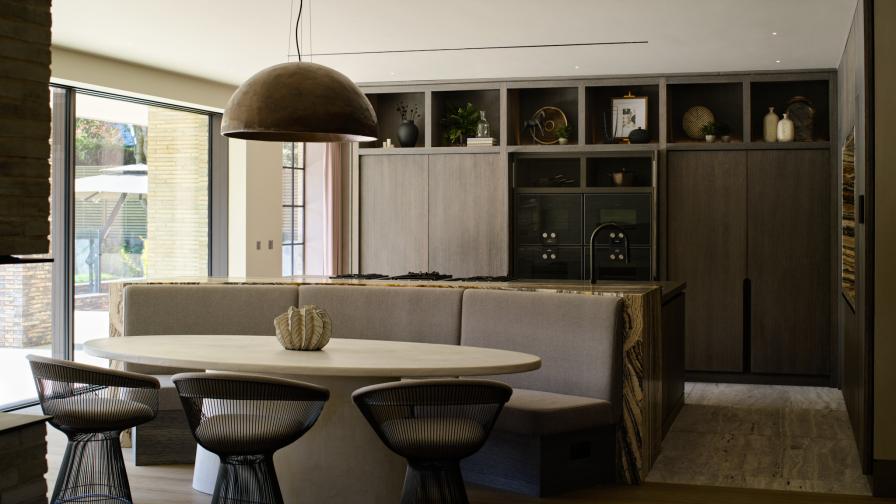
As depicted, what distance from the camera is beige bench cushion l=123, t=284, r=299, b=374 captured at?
5.03m

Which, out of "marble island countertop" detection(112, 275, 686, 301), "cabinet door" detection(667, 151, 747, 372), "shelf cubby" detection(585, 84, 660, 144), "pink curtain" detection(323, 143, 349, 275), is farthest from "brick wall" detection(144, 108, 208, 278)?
"cabinet door" detection(667, 151, 747, 372)

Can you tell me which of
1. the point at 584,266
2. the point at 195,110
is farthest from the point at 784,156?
the point at 195,110

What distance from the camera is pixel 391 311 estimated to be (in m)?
4.92

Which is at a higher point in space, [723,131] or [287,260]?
[723,131]

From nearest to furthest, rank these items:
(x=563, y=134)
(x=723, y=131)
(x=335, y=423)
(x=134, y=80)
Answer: (x=335, y=423) → (x=134, y=80) → (x=723, y=131) → (x=563, y=134)

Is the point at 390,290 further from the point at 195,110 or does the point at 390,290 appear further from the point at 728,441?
the point at 195,110

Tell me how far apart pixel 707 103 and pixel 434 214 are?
8.38ft

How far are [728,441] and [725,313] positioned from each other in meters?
2.47

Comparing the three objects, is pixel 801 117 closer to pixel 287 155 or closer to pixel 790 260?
pixel 790 260

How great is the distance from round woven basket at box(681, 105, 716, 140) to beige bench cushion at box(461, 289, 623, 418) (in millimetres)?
3851

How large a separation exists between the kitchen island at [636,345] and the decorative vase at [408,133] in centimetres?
312

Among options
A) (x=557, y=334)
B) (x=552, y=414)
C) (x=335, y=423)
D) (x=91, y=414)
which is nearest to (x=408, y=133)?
(x=557, y=334)

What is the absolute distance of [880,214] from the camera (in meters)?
4.29

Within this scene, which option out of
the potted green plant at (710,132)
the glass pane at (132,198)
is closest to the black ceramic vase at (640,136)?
the potted green plant at (710,132)
